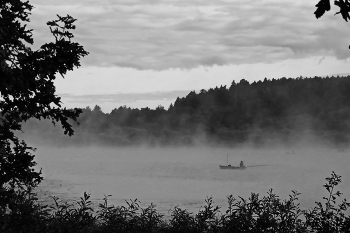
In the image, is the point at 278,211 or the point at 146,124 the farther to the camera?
the point at 146,124

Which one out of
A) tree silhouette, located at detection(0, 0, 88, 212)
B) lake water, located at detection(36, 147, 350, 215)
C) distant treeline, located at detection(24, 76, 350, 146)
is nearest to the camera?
tree silhouette, located at detection(0, 0, 88, 212)

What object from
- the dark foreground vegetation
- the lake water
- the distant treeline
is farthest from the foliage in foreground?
the distant treeline

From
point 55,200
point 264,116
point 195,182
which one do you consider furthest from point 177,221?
point 264,116

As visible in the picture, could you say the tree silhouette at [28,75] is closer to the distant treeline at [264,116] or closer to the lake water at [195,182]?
the lake water at [195,182]

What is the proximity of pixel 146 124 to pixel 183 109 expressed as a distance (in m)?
13.4

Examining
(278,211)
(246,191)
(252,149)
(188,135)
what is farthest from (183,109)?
(278,211)

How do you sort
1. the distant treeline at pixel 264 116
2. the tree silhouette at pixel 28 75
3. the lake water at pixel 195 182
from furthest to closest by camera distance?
1. the distant treeline at pixel 264 116
2. the lake water at pixel 195 182
3. the tree silhouette at pixel 28 75

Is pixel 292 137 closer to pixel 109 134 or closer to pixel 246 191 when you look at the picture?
pixel 109 134

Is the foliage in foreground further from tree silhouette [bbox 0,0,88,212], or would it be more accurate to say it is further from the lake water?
the lake water

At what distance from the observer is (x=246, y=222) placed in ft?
37.9

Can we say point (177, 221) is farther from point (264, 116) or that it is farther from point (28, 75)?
point (264, 116)

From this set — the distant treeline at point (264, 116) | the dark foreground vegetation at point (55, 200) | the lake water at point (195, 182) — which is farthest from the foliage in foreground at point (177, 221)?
the distant treeline at point (264, 116)

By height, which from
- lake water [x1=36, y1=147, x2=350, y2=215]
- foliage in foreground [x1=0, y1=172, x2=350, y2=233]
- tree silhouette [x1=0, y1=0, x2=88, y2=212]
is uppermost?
tree silhouette [x1=0, y1=0, x2=88, y2=212]

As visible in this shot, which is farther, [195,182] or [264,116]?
[264,116]
